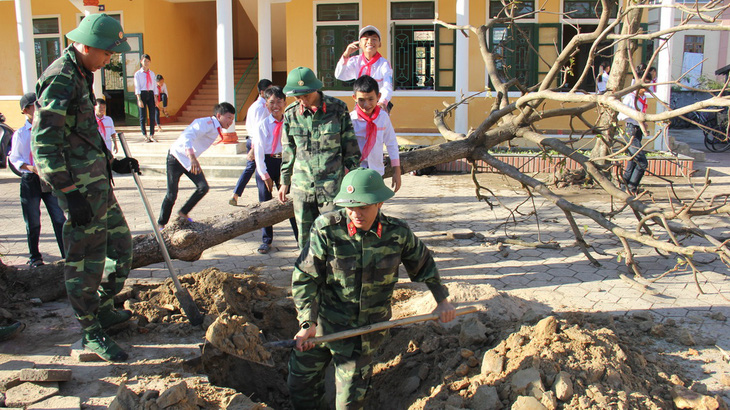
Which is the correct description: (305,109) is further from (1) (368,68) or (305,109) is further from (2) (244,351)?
(1) (368,68)

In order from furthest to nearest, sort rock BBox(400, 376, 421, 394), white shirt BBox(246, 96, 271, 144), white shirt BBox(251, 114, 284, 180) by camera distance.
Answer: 1. white shirt BBox(246, 96, 271, 144)
2. white shirt BBox(251, 114, 284, 180)
3. rock BBox(400, 376, 421, 394)

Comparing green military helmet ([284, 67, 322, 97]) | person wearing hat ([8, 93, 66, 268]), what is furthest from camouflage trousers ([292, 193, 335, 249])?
person wearing hat ([8, 93, 66, 268])

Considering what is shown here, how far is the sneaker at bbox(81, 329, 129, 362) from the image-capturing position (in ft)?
12.7

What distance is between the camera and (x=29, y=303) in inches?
192

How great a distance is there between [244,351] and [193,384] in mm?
449

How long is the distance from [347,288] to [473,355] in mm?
1157

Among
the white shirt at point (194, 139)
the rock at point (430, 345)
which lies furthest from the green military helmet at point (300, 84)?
the white shirt at point (194, 139)

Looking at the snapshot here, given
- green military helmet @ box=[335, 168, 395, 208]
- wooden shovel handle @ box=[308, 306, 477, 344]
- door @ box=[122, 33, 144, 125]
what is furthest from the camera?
door @ box=[122, 33, 144, 125]

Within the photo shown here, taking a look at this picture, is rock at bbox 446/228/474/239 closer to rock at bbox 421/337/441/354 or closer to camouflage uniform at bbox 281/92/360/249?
camouflage uniform at bbox 281/92/360/249

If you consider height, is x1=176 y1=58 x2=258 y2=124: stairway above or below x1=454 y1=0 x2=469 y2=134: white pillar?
below

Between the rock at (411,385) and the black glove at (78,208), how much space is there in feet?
7.64

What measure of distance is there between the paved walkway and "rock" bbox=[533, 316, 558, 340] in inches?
43.3

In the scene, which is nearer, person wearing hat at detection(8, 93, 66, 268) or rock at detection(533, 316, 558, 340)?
rock at detection(533, 316, 558, 340)

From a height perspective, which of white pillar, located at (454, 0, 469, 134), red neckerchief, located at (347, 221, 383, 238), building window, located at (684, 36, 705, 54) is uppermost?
building window, located at (684, 36, 705, 54)
